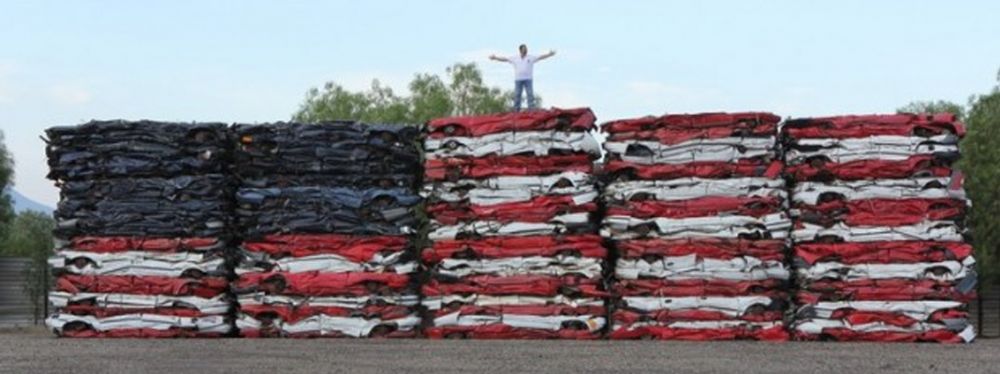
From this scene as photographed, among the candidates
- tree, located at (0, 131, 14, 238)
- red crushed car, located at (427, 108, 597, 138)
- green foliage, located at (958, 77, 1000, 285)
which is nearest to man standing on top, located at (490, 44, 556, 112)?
red crushed car, located at (427, 108, 597, 138)

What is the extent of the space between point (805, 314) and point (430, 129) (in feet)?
19.2

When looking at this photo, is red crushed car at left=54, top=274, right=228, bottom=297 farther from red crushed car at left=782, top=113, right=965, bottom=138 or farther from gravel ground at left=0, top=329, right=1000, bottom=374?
red crushed car at left=782, top=113, right=965, bottom=138

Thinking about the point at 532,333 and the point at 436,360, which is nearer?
the point at 436,360

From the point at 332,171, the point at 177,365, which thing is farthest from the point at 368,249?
the point at 177,365

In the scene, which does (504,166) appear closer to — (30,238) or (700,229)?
(700,229)

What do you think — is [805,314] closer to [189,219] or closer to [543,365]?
[543,365]

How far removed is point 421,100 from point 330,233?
118 ft

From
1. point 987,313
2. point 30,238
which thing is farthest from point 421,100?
point 987,313

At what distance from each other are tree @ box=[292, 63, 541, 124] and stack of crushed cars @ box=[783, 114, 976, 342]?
113ft

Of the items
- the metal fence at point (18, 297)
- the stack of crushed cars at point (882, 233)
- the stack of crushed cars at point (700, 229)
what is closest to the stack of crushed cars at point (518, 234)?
the stack of crushed cars at point (700, 229)

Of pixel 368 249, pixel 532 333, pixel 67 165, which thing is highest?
pixel 67 165

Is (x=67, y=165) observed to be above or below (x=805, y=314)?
above

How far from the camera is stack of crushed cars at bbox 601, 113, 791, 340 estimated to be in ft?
56.8

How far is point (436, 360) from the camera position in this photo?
546 inches
